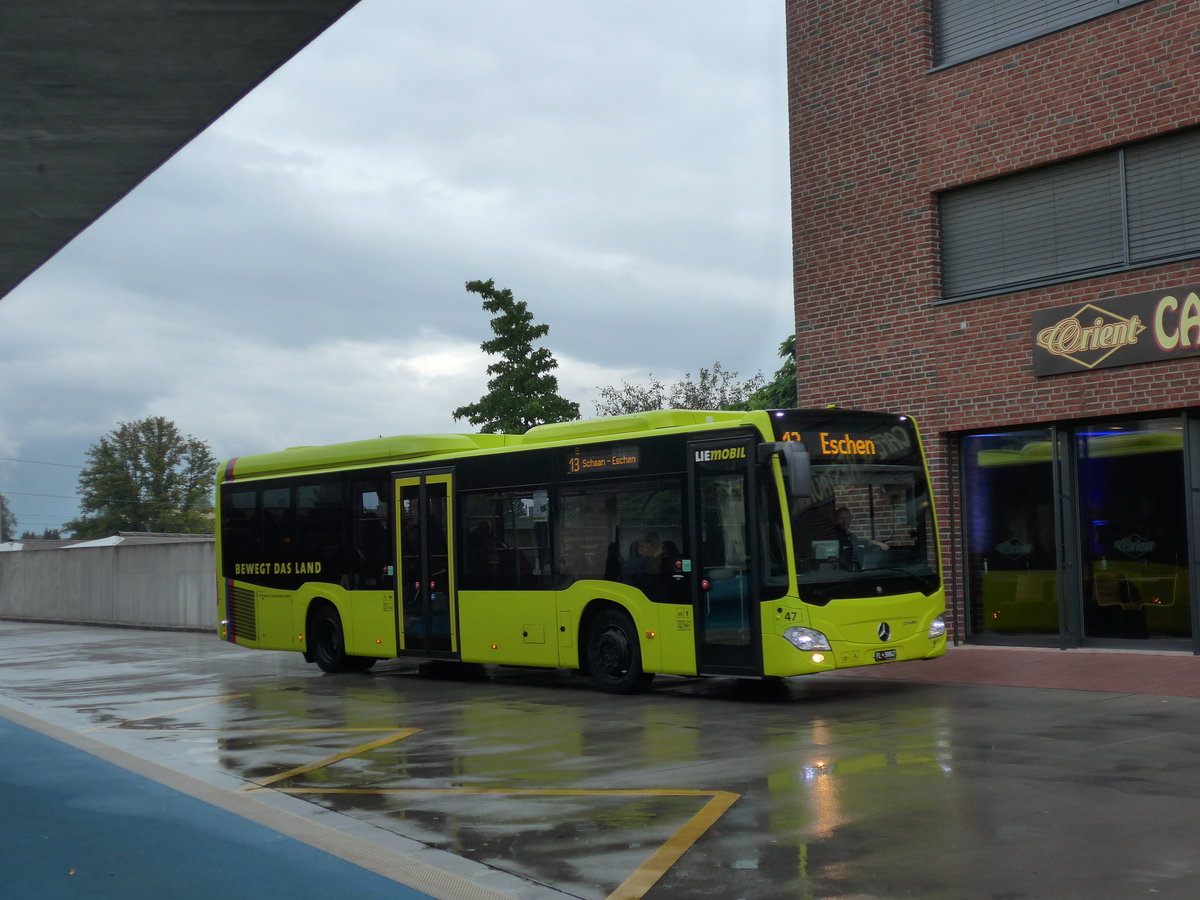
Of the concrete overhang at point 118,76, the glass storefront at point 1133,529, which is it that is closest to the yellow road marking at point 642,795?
the concrete overhang at point 118,76

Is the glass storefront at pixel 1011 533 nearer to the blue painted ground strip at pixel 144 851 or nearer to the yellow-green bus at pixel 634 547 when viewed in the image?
the yellow-green bus at pixel 634 547

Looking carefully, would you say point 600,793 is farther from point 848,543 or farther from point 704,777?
point 848,543

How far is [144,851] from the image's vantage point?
23.6 ft

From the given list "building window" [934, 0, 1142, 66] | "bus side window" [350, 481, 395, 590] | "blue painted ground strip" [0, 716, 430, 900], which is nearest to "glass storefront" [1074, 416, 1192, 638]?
"building window" [934, 0, 1142, 66]

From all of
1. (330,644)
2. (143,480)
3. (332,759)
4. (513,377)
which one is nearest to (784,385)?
(513,377)

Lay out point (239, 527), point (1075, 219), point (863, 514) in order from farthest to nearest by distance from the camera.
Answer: point (239, 527) → point (1075, 219) → point (863, 514)

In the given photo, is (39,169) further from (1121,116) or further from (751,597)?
(1121,116)

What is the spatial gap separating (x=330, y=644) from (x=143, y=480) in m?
79.8

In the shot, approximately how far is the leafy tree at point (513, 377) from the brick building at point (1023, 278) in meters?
28.7

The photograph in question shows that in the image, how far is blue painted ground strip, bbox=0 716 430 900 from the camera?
250 inches

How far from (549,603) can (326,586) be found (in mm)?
4543

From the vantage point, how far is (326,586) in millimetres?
18453

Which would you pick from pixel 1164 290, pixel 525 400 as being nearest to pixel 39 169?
pixel 1164 290

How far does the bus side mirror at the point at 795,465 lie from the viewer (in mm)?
12289
